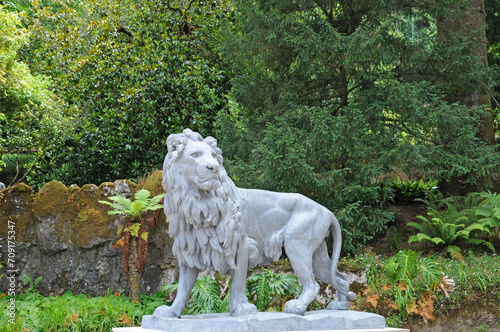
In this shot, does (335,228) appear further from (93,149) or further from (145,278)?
(93,149)

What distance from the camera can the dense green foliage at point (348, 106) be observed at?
864 cm

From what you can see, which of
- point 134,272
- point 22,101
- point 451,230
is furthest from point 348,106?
point 22,101

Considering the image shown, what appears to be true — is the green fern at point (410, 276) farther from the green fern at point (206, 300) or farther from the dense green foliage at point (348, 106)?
the green fern at point (206, 300)

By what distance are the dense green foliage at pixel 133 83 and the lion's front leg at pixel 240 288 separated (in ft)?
23.1

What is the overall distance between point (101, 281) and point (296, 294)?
3.65 meters

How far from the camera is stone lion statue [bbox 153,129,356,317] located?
13.3 ft

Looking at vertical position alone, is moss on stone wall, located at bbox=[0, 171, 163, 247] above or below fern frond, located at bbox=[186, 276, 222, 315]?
above

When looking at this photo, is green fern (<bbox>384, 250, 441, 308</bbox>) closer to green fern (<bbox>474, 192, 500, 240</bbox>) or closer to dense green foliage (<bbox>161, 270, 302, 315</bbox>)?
dense green foliage (<bbox>161, 270, 302, 315</bbox>)

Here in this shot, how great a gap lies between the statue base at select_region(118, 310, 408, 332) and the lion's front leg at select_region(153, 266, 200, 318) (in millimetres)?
63

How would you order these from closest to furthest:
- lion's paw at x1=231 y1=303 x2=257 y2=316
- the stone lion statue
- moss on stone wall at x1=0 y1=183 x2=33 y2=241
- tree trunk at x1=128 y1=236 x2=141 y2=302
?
1. the stone lion statue
2. lion's paw at x1=231 y1=303 x2=257 y2=316
3. tree trunk at x1=128 y1=236 x2=141 y2=302
4. moss on stone wall at x1=0 y1=183 x2=33 y2=241

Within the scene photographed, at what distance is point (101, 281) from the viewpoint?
882cm

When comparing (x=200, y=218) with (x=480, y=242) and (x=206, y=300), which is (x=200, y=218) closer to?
(x=206, y=300)

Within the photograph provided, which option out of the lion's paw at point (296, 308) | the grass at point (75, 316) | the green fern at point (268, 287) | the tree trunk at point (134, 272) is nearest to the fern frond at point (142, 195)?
the tree trunk at point (134, 272)

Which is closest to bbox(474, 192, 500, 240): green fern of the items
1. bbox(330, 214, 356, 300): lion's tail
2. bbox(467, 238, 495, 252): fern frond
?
bbox(467, 238, 495, 252): fern frond
